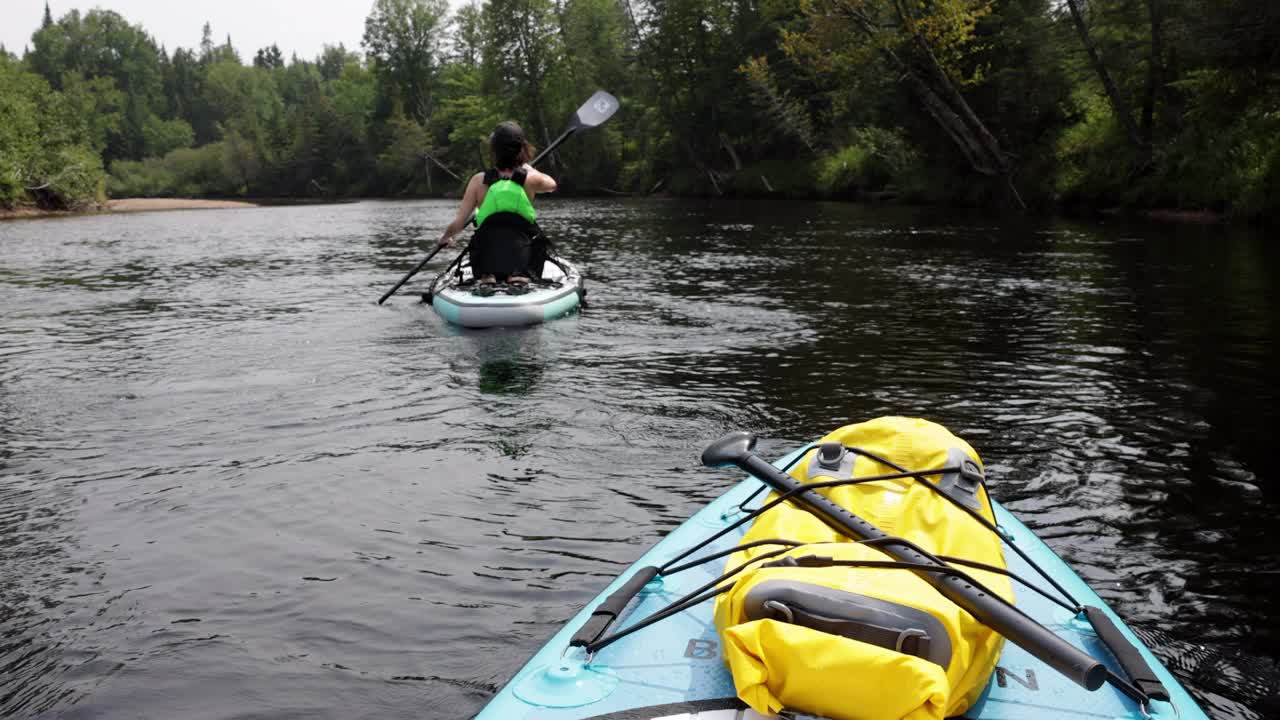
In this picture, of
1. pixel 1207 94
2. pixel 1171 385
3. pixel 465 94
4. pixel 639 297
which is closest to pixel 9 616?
pixel 1171 385

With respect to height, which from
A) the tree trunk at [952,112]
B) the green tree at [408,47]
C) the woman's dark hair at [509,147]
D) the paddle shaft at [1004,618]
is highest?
the green tree at [408,47]

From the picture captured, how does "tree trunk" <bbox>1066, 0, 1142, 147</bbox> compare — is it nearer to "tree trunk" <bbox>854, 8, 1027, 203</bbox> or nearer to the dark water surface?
"tree trunk" <bbox>854, 8, 1027, 203</bbox>

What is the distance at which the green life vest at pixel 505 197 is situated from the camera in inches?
355

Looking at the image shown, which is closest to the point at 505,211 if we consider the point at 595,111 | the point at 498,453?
the point at 595,111

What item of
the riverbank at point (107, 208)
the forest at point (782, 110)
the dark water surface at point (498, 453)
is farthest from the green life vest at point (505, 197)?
the riverbank at point (107, 208)

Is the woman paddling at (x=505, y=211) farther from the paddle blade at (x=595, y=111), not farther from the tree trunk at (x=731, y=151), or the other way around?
the tree trunk at (x=731, y=151)

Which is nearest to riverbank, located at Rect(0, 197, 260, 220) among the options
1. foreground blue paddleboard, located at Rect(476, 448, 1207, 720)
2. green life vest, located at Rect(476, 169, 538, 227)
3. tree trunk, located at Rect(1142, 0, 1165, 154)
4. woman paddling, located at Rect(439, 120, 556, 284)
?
woman paddling, located at Rect(439, 120, 556, 284)

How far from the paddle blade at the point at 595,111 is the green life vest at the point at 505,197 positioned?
2.83 m

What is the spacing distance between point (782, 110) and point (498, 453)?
32.0 m

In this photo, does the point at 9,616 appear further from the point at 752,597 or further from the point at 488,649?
the point at 752,597

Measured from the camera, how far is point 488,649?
3441 millimetres

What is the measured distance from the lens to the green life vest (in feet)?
29.6

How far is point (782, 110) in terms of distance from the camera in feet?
116

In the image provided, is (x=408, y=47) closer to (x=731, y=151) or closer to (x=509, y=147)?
(x=731, y=151)
